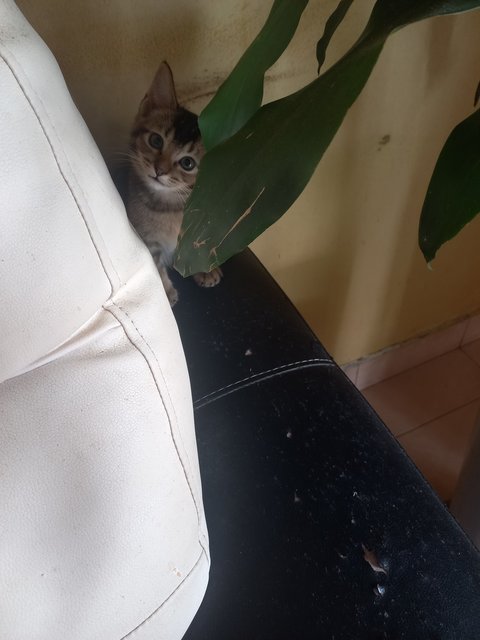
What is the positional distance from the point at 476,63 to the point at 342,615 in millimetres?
873

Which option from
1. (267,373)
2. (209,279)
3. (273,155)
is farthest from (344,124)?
(273,155)

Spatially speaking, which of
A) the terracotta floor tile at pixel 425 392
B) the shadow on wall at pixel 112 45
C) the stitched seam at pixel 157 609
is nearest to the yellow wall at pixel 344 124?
the shadow on wall at pixel 112 45

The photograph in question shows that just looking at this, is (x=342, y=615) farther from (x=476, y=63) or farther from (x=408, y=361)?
(x=408, y=361)

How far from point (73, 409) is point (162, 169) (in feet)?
1.65

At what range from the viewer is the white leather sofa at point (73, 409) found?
1.29 feet

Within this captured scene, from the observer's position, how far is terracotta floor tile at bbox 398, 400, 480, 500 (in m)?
1.25

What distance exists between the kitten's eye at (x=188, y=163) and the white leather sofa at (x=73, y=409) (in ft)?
1.30

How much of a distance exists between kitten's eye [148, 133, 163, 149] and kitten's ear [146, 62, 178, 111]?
0.05m

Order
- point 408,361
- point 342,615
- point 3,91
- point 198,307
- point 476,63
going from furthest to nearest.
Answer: point 408,361, point 476,63, point 198,307, point 342,615, point 3,91

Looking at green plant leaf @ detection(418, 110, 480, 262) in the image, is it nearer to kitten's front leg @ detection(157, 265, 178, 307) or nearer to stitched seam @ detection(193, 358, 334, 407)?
stitched seam @ detection(193, 358, 334, 407)

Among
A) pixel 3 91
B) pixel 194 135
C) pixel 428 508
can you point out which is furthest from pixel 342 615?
pixel 194 135

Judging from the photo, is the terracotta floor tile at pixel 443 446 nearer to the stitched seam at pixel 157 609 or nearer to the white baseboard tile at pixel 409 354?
the white baseboard tile at pixel 409 354

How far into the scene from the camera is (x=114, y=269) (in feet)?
1.49

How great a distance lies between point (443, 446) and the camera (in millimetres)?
1311
